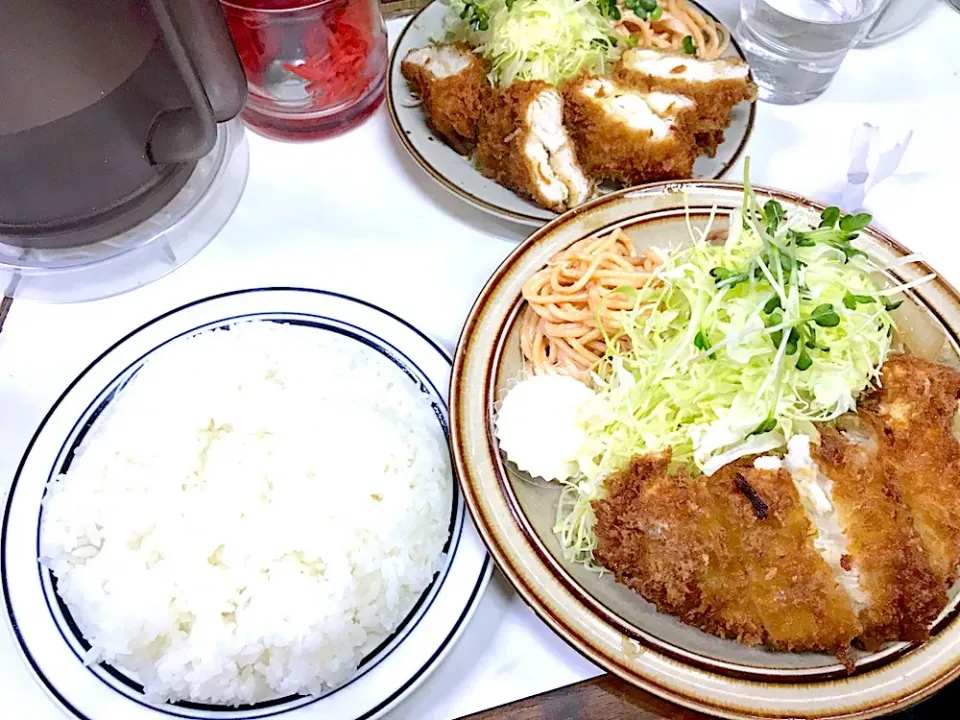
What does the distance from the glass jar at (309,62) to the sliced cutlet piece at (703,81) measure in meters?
0.56

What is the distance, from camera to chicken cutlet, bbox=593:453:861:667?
1.01 m

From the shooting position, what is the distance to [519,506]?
1108mm

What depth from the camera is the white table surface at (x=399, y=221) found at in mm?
1458

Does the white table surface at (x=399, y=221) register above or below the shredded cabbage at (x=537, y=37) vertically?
below

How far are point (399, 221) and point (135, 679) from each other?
989 mm

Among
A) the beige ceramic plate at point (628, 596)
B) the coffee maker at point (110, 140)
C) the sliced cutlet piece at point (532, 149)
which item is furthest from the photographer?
the sliced cutlet piece at point (532, 149)

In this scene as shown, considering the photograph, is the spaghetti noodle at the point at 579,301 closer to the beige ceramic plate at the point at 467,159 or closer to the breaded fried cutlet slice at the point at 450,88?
the beige ceramic plate at the point at 467,159

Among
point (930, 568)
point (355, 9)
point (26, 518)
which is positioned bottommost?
point (930, 568)

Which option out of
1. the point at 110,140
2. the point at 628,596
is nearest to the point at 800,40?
the point at 628,596

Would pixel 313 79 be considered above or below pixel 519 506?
above

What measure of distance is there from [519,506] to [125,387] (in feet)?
2.33

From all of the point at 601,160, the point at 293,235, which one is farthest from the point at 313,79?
the point at 601,160

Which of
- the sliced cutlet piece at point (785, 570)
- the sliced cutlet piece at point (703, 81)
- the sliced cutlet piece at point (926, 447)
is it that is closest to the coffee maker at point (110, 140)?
the sliced cutlet piece at point (703, 81)

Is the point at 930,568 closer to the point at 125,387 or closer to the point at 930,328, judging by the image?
the point at 930,328
